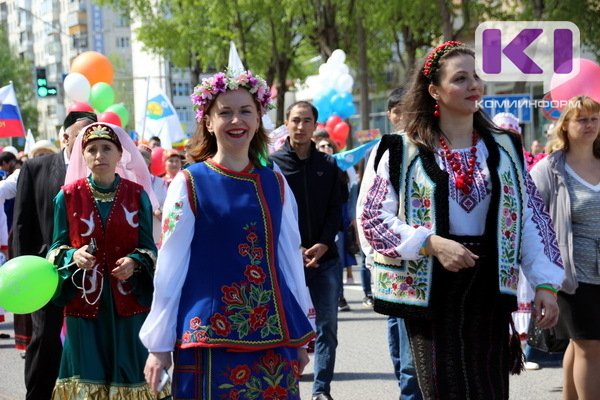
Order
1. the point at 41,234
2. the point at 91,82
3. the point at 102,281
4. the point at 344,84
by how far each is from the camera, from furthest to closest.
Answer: the point at 344,84
the point at 91,82
the point at 41,234
the point at 102,281

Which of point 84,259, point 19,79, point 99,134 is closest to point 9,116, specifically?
point 99,134

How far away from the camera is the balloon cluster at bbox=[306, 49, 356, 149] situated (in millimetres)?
18312

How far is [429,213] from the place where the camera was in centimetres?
459

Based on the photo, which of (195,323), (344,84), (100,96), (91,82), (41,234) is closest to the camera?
(195,323)

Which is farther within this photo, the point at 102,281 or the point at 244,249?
the point at 102,281

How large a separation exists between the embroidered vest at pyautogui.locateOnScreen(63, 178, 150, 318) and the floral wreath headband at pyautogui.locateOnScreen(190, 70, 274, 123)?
4.91 feet

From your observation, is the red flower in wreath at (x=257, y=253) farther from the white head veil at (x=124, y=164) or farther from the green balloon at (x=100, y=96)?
the green balloon at (x=100, y=96)

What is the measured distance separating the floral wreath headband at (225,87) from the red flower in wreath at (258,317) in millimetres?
890

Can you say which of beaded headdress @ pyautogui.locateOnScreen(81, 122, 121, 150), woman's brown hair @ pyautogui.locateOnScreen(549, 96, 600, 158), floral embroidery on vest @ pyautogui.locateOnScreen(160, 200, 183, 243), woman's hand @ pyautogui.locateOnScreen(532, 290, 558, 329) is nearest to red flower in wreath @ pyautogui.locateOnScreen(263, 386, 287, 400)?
floral embroidery on vest @ pyautogui.locateOnScreen(160, 200, 183, 243)

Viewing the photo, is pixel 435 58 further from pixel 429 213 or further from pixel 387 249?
pixel 387 249

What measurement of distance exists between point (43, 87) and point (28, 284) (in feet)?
79.2

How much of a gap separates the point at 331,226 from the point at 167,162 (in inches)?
207

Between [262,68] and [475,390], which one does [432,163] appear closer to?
[475,390]

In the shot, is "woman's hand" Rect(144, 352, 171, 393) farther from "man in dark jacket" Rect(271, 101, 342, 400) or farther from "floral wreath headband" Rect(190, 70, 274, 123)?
"man in dark jacket" Rect(271, 101, 342, 400)
